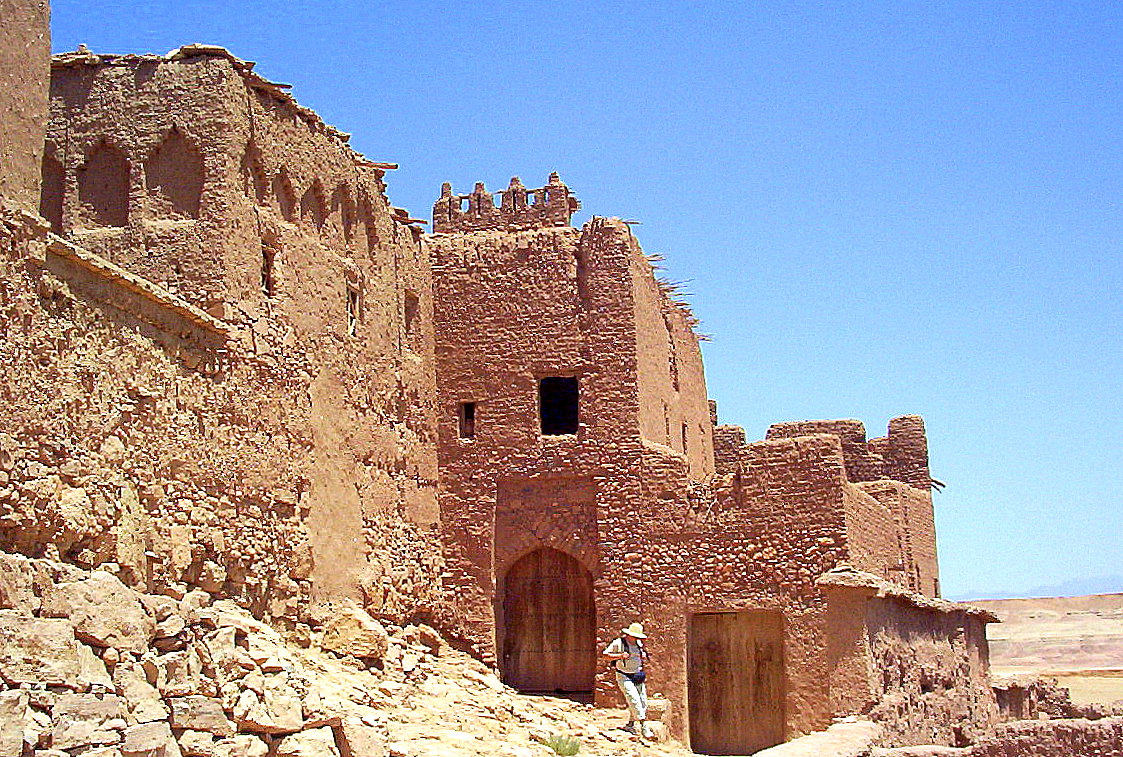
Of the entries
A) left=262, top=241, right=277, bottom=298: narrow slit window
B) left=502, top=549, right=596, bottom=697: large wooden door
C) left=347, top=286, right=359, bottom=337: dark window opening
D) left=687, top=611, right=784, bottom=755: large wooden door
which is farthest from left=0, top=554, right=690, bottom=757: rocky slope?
left=262, top=241, right=277, bottom=298: narrow slit window

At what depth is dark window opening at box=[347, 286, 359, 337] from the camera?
19.6 meters

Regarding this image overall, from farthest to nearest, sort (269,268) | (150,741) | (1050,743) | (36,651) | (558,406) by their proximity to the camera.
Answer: (558,406)
(269,268)
(1050,743)
(150,741)
(36,651)

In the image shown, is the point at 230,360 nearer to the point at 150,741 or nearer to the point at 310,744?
the point at 310,744

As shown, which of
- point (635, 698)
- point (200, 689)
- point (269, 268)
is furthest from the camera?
point (635, 698)

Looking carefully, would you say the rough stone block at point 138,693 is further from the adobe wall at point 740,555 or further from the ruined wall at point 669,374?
the ruined wall at point 669,374

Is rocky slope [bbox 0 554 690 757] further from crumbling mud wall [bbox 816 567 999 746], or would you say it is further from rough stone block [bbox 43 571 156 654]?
crumbling mud wall [bbox 816 567 999 746]

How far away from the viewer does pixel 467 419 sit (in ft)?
73.3

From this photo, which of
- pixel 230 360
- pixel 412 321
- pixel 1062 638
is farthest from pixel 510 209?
pixel 1062 638

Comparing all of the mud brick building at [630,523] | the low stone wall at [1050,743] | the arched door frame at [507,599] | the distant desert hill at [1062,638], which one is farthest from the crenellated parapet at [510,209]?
the distant desert hill at [1062,638]

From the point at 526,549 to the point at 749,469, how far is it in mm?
3827

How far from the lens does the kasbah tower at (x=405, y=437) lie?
531 inches

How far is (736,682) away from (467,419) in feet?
19.6

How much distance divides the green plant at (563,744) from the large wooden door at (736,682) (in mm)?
4250

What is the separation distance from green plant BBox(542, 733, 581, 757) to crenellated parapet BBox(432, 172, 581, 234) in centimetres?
945
